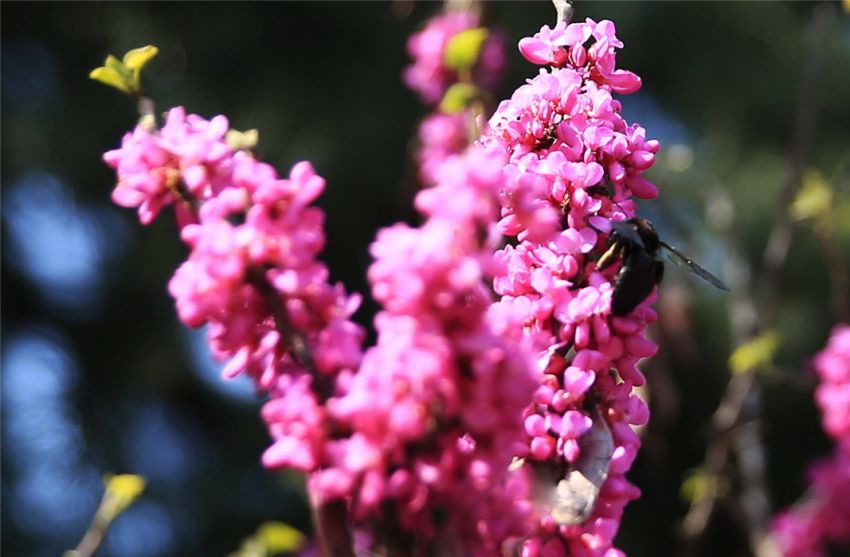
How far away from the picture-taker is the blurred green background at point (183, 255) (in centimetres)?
330

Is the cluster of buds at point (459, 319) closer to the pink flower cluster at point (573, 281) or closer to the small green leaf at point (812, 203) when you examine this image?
the pink flower cluster at point (573, 281)

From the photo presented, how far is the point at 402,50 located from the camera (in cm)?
346

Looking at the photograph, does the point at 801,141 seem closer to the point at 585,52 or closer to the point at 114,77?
the point at 585,52

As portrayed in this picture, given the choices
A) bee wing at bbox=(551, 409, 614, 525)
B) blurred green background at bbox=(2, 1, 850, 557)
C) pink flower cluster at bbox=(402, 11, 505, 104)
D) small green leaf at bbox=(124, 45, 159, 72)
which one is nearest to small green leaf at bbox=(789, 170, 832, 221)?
pink flower cluster at bbox=(402, 11, 505, 104)

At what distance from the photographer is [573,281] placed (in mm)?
724

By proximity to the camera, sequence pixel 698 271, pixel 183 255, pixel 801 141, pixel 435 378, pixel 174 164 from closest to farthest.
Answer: pixel 435 378 < pixel 174 164 < pixel 698 271 < pixel 801 141 < pixel 183 255

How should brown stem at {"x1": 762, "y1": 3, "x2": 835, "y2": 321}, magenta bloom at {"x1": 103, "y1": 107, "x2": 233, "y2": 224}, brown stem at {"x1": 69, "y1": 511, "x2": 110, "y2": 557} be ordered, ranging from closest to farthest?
magenta bloom at {"x1": 103, "y1": 107, "x2": 233, "y2": 224} → brown stem at {"x1": 69, "y1": 511, "x2": 110, "y2": 557} → brown stem at {"x1": 762, "y1": 3, "x2": 835, "y2": 321}

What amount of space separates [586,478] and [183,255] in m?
2.71

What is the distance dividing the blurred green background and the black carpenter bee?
2.45 m

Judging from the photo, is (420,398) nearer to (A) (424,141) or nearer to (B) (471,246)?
(B) (471,246)

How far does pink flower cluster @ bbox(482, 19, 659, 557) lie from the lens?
27.3 inches

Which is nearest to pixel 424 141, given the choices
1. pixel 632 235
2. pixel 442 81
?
pixel 442 81

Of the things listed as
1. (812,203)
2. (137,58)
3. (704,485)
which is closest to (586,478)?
(137,58)

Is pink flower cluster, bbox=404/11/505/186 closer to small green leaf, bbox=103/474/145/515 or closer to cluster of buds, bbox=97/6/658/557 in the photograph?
small green leaf, bbox=103/474/145/515
